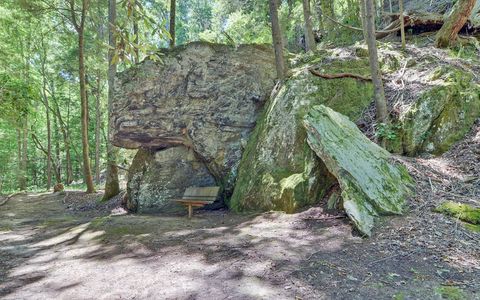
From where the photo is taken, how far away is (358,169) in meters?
5.04

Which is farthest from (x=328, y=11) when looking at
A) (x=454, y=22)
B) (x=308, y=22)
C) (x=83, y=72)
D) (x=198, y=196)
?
(x=83, y=72)

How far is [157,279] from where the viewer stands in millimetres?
3668

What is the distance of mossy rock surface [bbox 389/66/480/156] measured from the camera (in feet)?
20.5

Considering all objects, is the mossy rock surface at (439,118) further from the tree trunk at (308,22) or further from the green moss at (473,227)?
the tree trunk at (308,22)

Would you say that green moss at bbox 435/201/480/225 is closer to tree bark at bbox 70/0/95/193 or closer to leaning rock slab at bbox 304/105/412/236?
leaning rock slab at bbox 304/105/412/236

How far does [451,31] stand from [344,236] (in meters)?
7.16

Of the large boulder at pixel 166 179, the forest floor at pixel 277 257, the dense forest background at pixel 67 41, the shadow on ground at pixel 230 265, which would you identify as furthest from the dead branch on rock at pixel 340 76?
the large boulder at pixel 166 179

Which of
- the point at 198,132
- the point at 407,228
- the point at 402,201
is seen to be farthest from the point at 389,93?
the point at 198,132

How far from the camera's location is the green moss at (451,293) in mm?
2871

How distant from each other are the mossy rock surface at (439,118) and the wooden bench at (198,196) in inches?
158

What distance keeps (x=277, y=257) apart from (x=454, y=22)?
7.95 meters

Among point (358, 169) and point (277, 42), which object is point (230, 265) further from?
point (277, 42)

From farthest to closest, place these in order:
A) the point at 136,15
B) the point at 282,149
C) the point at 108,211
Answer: the point at 108,211 < the point at 282,149 < the point at 136,15

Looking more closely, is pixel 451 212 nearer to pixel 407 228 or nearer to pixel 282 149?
pixel 407 228
